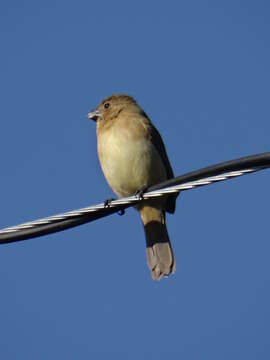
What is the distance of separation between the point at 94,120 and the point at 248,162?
4.54 metres

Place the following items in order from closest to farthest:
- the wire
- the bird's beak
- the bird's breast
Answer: the wire
the bird's breast
the bird's beak

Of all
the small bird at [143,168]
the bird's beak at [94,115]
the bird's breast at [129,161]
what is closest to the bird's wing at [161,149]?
the small bird at [143,168]

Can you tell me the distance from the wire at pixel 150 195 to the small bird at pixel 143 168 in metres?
2.09

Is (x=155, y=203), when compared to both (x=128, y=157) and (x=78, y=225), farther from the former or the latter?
(x=78, y=225)

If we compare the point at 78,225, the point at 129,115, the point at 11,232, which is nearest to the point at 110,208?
the point at 78,225

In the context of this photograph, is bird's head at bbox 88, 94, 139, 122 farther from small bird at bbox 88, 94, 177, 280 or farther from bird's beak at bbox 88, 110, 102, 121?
small bird at bbox 88, 94, 177, 280

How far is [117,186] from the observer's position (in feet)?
23.6

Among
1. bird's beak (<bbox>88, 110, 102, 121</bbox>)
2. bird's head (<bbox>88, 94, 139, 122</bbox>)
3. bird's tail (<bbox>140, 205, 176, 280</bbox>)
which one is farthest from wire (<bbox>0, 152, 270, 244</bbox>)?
bird's beak (<bbox>88, 110, 102, 121</bbox>)

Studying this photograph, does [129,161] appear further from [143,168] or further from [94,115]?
[94,115]

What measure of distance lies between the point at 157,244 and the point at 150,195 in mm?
2821

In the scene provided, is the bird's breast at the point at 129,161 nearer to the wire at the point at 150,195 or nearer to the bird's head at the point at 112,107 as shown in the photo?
the bird's head at the point at 112,107

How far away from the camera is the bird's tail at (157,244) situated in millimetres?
7179

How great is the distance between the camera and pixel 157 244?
7293mm

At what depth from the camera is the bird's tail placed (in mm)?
7179
